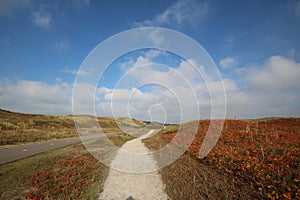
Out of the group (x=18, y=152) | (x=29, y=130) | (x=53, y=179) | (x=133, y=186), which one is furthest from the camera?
(x=29, y=130)

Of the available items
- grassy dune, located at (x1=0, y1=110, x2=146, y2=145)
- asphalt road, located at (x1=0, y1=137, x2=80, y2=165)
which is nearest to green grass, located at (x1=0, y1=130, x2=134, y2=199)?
asphalt road, located at (x1=0, y1=137, x2=80, y2=165)

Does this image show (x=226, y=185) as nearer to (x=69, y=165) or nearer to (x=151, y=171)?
(x=151, y=171)

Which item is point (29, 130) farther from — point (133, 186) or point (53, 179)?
point (133, 186)

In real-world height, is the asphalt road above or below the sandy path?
below

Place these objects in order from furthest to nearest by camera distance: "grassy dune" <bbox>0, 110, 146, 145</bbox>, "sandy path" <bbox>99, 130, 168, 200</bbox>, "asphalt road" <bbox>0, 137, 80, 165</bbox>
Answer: "grassy dune" <bbox>0, 110, 146, 145</bbox> < "asphalt road" <bbox>0, 137, 80, 165</bbox> < "sandy path" <bbox>99, 130, 168, 200</bbox>

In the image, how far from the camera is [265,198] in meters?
4.93

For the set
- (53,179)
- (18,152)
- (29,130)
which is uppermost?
(53,179)

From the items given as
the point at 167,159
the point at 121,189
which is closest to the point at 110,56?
the point at 167,159

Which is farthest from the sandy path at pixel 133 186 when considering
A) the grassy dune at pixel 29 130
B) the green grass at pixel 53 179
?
the grassy dune at pixel 29 130

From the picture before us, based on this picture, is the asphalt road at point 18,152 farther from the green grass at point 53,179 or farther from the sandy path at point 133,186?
the sandy path at point 133,186

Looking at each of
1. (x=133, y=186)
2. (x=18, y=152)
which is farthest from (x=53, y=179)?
(x=18, y=152)

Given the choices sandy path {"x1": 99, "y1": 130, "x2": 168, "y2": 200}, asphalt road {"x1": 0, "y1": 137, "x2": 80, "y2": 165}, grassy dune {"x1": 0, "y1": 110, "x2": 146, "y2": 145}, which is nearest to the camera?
sandy path {"x1": 99, "y1": 130, "x2": 168, "y2": 200}

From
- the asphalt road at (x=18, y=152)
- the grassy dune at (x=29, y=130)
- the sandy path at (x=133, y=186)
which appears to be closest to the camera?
the sandy path at (x=133, y=186)

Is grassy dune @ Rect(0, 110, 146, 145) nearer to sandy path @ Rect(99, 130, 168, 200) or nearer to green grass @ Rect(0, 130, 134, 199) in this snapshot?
green grass @ Rect(0, 130, 134, 199)
